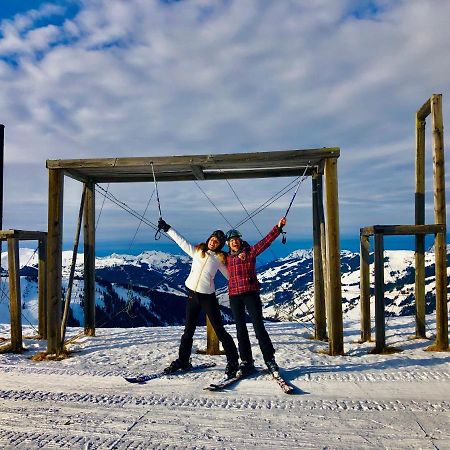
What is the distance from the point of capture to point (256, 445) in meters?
4.07

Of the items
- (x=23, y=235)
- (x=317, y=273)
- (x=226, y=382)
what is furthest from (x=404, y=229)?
(x=23, y=235)

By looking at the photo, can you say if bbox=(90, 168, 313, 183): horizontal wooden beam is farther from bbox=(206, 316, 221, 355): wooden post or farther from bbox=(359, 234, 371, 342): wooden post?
bbox=(206, 316, 221, 355): wooden post

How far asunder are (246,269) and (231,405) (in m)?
1.96

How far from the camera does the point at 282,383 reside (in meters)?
5.80

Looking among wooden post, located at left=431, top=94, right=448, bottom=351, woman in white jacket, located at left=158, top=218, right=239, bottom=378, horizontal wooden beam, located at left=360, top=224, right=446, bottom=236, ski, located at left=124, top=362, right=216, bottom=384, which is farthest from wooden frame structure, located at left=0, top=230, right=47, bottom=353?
wooden post, located at left=431, top=94, right=448, bottom=351

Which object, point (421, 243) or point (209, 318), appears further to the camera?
point (421, 243)

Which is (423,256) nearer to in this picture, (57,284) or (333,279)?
(333,279)

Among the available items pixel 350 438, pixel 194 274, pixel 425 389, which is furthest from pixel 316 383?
pixel 194 274

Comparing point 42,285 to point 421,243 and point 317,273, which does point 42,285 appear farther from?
point 421,243

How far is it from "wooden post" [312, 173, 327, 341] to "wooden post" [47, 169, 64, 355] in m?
5.27

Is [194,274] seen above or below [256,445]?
above

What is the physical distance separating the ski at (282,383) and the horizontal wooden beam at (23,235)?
19.4ft

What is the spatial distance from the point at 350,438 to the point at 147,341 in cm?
605

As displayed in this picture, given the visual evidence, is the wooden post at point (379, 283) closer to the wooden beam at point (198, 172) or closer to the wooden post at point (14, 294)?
the wooden beam at point (198, 172)
